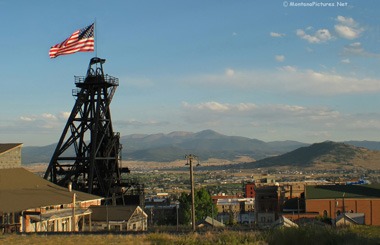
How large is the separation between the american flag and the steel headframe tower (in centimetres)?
1189

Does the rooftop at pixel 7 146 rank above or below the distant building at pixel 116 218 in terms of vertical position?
above

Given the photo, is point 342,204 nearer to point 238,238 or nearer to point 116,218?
point 116,218

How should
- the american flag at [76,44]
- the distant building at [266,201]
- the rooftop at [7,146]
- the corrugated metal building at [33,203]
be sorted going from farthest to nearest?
the distant building at [266,201], the american flag at [76,44], the rooftop at [7,146], the corrugated metal building at [33,203]

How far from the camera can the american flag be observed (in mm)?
59219

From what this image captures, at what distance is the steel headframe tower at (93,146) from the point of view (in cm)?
6981

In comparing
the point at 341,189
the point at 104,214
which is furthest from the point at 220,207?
the point at 104,214

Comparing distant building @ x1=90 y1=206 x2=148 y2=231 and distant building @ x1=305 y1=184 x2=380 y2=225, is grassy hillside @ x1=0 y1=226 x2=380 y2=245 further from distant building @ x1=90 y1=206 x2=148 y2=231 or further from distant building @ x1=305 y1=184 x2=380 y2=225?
distant building @ x1=305 y1=184 x2=380 y2=225

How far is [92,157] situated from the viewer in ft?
224

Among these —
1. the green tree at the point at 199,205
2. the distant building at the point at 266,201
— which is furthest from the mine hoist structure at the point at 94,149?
the distant building at the point at 266,201

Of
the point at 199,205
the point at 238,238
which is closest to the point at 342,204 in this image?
the point at 199,205

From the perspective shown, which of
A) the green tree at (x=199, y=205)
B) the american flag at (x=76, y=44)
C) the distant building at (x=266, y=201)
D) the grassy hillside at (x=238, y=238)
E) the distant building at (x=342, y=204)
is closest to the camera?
the grassy hillside at (x=238, y=238)

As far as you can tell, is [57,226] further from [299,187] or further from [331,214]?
[299,187]

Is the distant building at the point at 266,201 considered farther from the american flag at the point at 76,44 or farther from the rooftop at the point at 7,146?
the rooftop at the point at 7,146

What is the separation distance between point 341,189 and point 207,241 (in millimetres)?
79966
